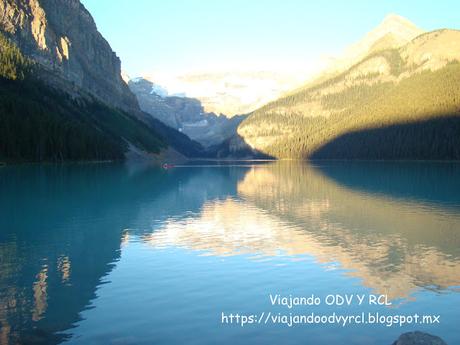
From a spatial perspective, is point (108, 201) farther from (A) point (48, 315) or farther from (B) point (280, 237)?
(A) point (48, 315)

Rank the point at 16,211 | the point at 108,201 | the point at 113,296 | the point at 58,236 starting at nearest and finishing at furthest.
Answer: the point at 113,296
the point at 58,236
the point at 16,211
the point at 108,201

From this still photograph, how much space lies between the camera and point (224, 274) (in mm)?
26031

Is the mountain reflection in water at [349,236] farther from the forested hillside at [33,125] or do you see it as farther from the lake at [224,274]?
the forested hillside at [33,125]

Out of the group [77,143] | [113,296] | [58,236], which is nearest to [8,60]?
[77,143]

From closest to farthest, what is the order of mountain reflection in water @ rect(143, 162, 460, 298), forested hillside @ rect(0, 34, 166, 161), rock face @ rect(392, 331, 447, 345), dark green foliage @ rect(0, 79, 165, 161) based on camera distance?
rock face @ rect(392, 331, 447, 345) < mountain reflection in water @ rect(143, 162, 460, 298) < dark green foliage @ rect(0, 79, 165, 161) < forested hillside @ rect(0, 34, 166, 161)

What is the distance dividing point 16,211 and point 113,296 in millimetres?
30329

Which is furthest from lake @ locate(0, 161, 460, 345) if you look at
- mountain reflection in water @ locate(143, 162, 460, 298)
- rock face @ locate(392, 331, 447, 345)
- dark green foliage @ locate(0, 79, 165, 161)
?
dark green foliage @ locate(0, 79, 165, 161)

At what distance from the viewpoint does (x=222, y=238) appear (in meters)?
36.7

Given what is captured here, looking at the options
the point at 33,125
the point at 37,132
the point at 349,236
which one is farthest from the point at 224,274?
the point at 33,125

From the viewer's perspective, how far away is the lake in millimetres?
17891

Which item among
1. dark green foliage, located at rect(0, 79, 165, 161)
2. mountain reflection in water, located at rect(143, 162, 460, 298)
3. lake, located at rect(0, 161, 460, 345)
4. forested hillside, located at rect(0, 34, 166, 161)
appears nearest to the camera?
lake, located at rect(0, 161, 460, 345)

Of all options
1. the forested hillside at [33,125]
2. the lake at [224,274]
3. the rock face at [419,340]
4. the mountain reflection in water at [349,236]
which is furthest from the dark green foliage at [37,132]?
the rock face at [419,340]

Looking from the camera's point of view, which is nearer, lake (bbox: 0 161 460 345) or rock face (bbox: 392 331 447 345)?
rock face (bbox: 392 331 447 345)

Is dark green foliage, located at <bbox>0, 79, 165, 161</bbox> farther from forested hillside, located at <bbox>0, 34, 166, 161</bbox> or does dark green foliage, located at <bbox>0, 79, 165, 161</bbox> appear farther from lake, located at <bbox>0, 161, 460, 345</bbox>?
lake, located at <bbox>0, 161, 460, 345</bbox>
